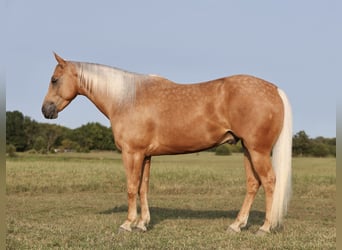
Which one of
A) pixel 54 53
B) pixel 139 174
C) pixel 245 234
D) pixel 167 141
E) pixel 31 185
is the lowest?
pixel 31 185

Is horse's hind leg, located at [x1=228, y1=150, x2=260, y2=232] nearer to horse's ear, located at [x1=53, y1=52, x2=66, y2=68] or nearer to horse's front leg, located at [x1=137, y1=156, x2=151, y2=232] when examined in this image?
A: horse's front leg, located at [x1=137, y1=156, x2=151, y2=232]

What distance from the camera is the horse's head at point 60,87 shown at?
7336 mm

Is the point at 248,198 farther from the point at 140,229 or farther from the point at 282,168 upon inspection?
the point at 140,229

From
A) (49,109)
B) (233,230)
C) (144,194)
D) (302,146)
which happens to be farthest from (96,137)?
(233,230)

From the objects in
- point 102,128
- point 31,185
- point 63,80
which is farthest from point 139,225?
point 102,128

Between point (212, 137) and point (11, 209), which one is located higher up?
point (212, 137)

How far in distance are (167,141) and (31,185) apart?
1262 centimetres

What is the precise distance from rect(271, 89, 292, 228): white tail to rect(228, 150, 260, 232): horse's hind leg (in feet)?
1.69

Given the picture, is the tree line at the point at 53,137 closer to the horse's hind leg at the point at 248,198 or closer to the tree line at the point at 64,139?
the tree line at the point at 64,139

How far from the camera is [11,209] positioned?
11.0m

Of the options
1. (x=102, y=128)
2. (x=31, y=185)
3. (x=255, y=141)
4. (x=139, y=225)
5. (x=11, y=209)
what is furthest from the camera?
(x=102, y=128)

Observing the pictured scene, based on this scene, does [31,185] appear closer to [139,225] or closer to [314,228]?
[139,225]

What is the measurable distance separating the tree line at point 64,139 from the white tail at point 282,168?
103 ft

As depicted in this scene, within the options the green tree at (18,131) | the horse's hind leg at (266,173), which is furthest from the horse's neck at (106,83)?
the green tree at (18,131)
